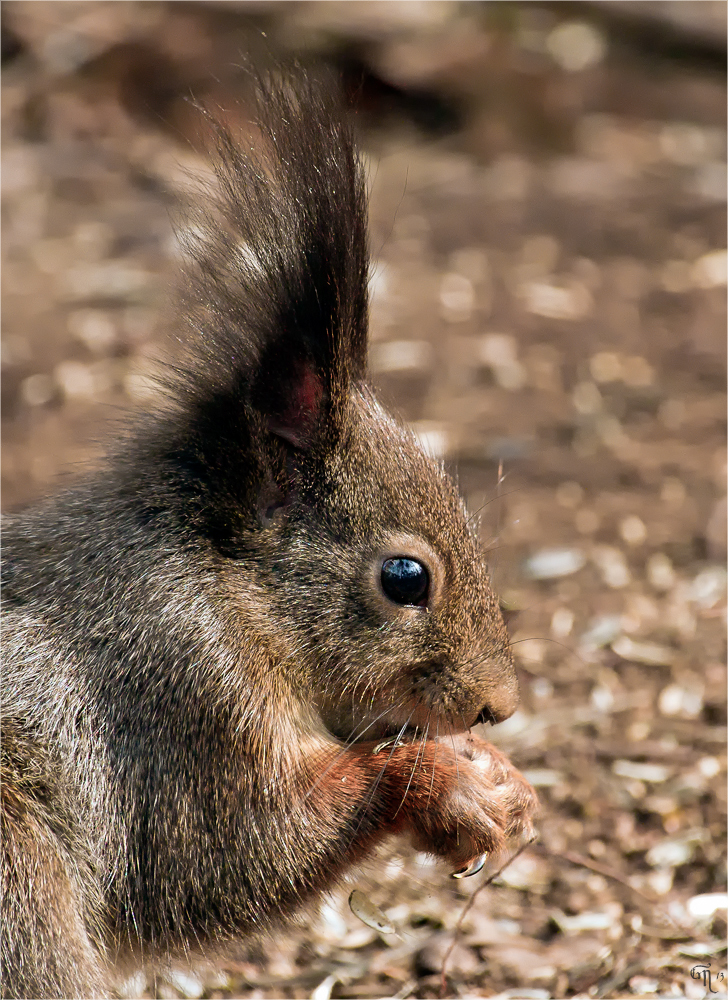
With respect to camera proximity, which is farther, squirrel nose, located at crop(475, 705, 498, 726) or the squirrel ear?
squirrel nose, located at crop(475, 705, 498, 726)

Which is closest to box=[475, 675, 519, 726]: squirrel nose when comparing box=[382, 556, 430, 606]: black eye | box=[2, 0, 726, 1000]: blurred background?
box=[382, 556, 430, 606]: black eye

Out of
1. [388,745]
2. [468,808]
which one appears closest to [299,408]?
[388,745]

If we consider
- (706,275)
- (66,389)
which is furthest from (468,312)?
(66,389)

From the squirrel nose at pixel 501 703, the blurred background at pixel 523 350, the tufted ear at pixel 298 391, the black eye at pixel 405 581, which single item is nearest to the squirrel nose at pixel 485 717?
the squirrel nose at pixel 501 703

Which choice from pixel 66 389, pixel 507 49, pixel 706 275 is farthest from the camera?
pixel 507 49

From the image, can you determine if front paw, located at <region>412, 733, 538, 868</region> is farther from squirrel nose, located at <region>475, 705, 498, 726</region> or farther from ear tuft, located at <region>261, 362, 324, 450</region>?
ear tuft, located at <region>261, 362, 324, 450</region>

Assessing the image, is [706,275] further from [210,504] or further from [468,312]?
[210,504]

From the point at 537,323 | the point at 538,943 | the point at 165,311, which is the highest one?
the point at 537,323
